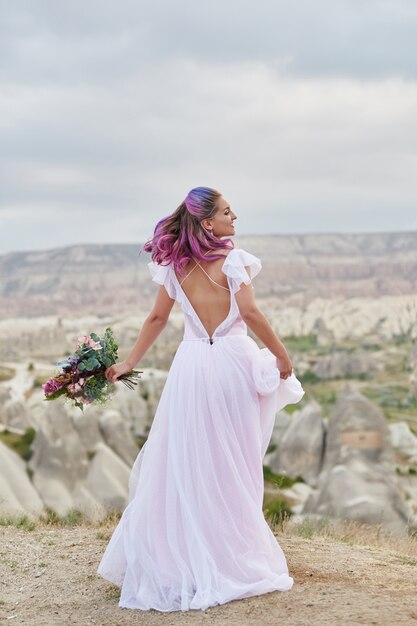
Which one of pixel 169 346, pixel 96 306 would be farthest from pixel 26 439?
pixel 96 306

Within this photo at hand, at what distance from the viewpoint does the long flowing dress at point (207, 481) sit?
6008 millimetres

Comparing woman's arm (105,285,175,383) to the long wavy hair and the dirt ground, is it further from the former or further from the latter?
the dirt ground

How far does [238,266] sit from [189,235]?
1.43 ft

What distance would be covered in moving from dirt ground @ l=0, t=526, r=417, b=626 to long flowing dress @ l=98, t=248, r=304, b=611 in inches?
8.2

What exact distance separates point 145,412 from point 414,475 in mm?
20826

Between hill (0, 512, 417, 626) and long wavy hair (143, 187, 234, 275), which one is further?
long wavy hair (143, 187, 234, 275)

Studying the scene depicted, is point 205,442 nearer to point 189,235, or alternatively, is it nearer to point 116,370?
point 116,370

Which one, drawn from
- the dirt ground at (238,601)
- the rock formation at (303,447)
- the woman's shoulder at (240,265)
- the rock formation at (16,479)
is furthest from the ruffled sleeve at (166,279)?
the rock formation at (303,447)

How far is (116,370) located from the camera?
21.3 ft

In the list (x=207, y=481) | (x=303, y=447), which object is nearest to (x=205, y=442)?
(x=207, y=481)

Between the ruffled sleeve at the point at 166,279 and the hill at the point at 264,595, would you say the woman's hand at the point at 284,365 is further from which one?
the hill at the point at 264,595

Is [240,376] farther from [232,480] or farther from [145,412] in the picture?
[145,412]

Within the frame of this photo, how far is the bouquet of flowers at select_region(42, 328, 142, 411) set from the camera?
6508 mm

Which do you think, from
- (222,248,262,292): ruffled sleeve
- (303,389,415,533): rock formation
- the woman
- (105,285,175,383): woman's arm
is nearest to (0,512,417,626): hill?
the woman
